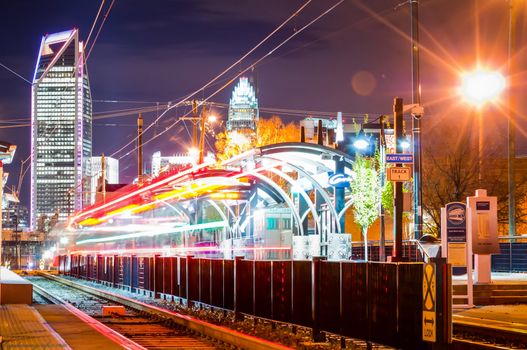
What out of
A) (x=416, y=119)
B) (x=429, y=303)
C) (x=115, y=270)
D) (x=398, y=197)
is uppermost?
(x=416, y=119)

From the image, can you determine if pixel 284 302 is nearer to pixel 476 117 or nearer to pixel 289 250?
pixel 289 250

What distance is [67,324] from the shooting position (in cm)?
1828

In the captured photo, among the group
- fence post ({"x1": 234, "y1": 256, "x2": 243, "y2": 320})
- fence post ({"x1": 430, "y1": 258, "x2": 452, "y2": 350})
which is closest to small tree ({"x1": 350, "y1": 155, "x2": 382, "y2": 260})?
fence post ({"x1": 234, "y1": 256, "x2": 243, "y2": 320})

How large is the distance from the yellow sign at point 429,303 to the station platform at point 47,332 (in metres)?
5.35

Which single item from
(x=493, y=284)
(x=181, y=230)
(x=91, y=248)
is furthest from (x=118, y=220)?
(x=493, y=284)

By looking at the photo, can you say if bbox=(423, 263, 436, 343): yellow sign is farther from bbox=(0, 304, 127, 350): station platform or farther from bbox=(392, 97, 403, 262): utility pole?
bbox=(392, 97, 403, 262): utility pole

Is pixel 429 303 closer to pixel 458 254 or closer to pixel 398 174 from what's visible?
pixel 398 174

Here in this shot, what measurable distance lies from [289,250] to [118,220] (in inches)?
372

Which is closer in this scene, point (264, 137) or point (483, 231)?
point (483, 231)

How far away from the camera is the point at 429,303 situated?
11039 millimetres

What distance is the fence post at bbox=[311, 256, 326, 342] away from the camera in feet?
48.2

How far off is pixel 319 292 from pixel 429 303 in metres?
3.79

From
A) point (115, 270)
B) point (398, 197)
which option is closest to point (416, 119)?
point (398, 197)

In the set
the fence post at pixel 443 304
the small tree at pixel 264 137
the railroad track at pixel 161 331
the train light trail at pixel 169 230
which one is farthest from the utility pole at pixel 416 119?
the small tree at pixel 264 137
